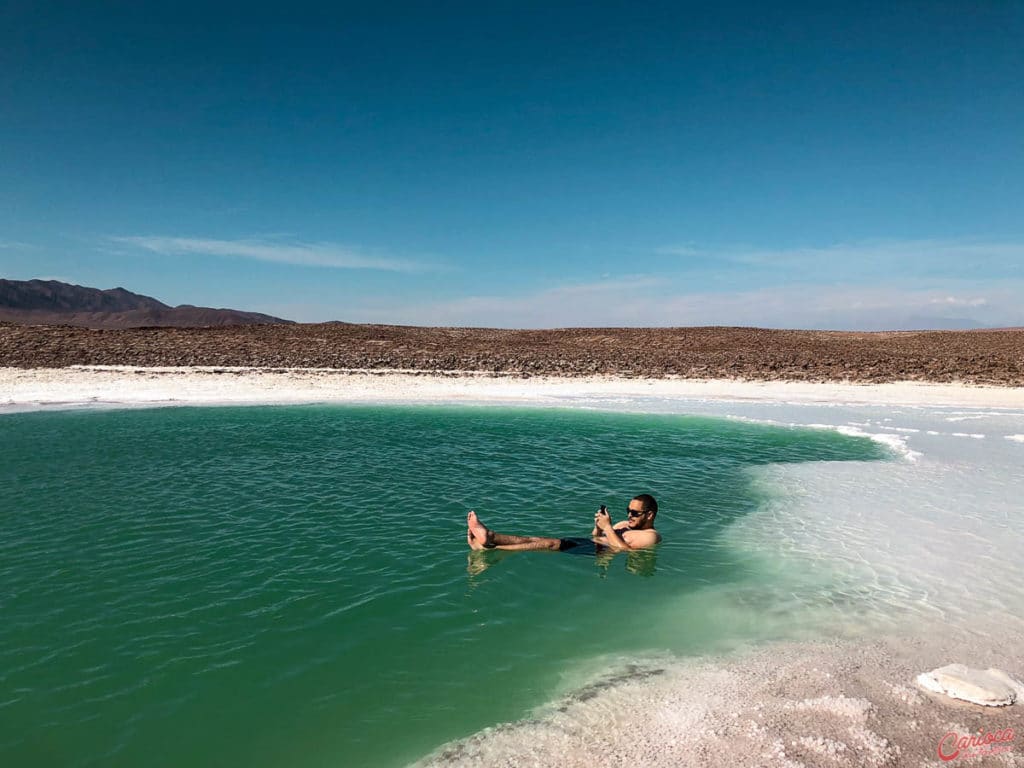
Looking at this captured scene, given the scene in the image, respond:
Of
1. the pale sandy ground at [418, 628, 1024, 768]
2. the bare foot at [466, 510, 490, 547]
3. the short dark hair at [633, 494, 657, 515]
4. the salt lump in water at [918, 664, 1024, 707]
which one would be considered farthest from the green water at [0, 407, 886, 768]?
the salt lump in water at [918, 664, 1024, 707]

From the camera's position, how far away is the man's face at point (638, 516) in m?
10.9

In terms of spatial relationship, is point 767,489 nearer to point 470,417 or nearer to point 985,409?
point 470,417

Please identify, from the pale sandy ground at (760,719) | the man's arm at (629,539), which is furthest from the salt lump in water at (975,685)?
the man's arm at (629,539)

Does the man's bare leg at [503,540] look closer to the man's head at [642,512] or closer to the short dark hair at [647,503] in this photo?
the man's head at [642,512]

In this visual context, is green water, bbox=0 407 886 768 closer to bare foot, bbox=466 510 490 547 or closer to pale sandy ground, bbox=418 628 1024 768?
bare foot, bbox=466 510 490 547

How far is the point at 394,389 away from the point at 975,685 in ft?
100

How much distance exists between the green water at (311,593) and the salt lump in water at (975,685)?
2.29 metres

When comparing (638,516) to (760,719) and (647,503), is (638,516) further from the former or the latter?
(760,719)

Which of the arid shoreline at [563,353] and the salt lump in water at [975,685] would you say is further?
the arid shoreline at [563,353]

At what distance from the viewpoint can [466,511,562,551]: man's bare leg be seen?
1024cm

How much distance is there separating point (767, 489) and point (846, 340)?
5393 centimetres

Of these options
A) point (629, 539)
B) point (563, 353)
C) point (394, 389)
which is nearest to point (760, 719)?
point (629, 539)

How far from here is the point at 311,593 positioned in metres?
8.86

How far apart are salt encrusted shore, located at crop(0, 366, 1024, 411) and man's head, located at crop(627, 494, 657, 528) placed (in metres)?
19.6
